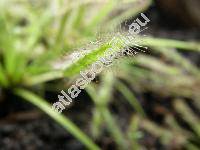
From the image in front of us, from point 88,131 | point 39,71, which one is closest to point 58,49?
point 39,71

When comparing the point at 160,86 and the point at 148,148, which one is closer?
the point at 148,148

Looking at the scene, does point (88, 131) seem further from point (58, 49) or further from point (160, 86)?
point (160, 86)

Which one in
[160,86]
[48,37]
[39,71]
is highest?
[48,37]

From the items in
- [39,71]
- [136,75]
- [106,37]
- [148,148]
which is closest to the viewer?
[106,37]

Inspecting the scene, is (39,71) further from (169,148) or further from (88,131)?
(169,148)

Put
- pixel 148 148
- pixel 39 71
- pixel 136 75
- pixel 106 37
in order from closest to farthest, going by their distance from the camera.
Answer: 1. pixel 106 37
2. pixel 39 71
3. pixel 148 148
4. pixel 136 75

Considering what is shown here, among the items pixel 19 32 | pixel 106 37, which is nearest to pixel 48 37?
pixel 19 32

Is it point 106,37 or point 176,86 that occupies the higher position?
point 176,86
